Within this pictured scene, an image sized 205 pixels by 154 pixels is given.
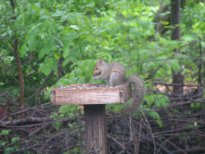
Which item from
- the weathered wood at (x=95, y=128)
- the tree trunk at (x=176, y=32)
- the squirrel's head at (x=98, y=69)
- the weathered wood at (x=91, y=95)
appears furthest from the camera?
the tree trunk at (x=176, y=32)

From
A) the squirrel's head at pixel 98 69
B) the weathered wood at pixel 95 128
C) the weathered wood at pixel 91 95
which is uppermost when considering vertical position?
the squirrel's head at pixel 98 69

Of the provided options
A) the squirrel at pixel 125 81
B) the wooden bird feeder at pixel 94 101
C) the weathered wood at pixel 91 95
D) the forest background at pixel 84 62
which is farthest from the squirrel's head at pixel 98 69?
the weathered wood at pixel 91 95

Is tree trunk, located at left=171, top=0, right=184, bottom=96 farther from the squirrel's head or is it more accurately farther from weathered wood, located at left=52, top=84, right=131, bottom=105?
weathered wood, located at left=52, top=84, right=131, bottom=105

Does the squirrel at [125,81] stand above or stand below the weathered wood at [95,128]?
above

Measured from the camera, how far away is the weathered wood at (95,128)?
3.87 meters

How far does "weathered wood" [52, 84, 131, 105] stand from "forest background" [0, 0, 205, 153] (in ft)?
3.31

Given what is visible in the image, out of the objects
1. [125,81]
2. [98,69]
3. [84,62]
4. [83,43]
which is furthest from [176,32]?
[125,81]

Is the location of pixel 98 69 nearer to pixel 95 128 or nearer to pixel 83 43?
pixel 83 43

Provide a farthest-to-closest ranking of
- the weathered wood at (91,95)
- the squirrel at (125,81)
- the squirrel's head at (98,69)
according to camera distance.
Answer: the squirrel's head at (98,69) → the squirrel at (125,81) → the weathered wood at (91,95)

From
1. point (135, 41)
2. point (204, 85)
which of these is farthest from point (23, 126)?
point (204, 85)

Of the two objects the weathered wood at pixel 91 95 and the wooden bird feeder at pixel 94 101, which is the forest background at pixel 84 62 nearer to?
the wooden bird feeder at pixel 94 101

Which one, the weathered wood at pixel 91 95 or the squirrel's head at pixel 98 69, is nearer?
the weathered wood at pixel 91 95

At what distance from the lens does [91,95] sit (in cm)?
355

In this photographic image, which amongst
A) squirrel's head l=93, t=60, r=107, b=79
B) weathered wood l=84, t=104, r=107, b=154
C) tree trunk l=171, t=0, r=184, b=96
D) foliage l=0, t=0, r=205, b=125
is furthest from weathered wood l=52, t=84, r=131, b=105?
tree trunk l=171, t=0, r=184, b=96
